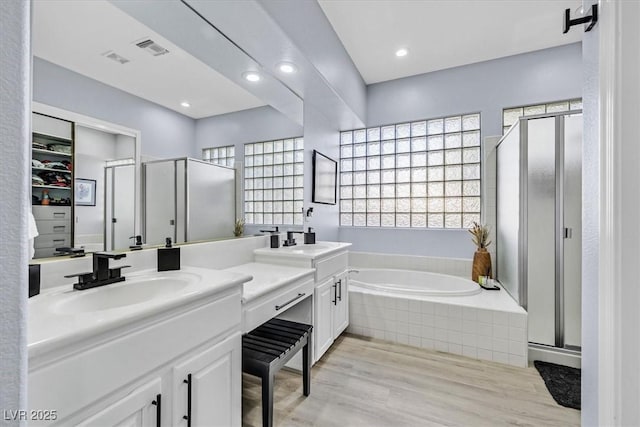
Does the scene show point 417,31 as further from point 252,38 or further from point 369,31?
point 252,38

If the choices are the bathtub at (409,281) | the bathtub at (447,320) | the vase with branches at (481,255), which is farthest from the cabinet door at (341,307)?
the vase with branches at (481,255)

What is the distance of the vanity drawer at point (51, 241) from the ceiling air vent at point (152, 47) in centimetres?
94

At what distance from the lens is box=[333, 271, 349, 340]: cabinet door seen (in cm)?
231

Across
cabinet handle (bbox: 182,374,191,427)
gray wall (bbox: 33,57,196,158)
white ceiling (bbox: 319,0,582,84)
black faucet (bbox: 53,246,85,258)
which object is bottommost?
cabinet handle (bbox: 182,374,191,427)

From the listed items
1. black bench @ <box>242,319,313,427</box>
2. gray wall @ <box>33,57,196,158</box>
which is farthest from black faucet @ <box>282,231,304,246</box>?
gray wall @ <box>33,57,196,158</box>

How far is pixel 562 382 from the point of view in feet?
6.16

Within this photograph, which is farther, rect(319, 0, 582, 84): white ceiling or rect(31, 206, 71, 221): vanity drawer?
rect(319, 0, 582, 84): white ceiling

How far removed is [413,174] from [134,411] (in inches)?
129

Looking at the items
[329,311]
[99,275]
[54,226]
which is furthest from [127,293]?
[329,311]

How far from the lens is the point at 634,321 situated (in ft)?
1.92

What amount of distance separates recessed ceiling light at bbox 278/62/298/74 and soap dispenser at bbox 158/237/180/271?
148cm

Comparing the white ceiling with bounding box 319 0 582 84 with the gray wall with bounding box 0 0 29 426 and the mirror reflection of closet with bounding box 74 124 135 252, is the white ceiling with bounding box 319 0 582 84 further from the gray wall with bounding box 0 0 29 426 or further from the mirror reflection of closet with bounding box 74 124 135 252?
the gray wall with bounding box 0 0 29 426

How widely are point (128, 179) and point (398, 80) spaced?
3.18 metres

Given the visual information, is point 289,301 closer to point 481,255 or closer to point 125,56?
point 125,56
